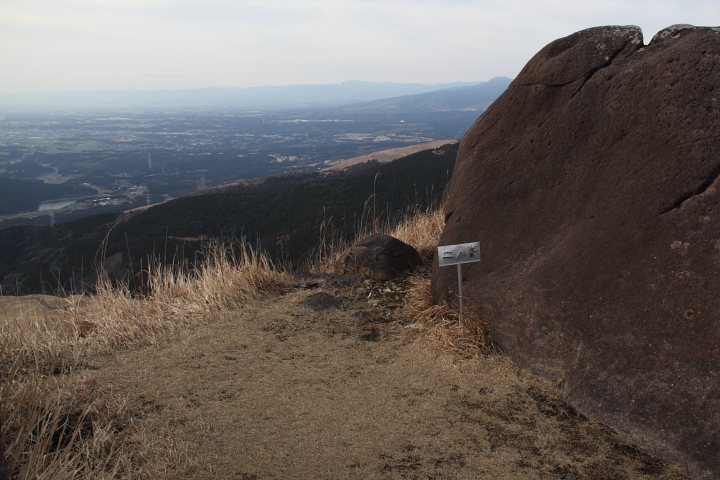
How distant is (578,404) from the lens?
10.2 feet

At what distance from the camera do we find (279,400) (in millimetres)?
3324

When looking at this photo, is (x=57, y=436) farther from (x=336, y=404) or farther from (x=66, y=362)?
(x=336, y=404)

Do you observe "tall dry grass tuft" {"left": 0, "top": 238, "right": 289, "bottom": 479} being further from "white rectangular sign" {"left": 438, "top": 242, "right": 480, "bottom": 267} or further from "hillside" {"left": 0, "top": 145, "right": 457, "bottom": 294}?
"hillside" {"left": 0, "top": 145, "right": 457, "bottom": 294}

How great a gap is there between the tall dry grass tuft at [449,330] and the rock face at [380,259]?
1292mm

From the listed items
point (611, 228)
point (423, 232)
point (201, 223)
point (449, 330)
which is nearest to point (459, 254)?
point (449, 330)

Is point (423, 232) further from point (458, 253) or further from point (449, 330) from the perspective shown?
point (458, 253)

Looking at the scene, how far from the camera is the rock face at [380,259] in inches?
242

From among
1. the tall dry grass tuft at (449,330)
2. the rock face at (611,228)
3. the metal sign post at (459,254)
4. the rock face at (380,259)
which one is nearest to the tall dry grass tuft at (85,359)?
the rock face at (380,259)

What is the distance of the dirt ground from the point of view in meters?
2.61

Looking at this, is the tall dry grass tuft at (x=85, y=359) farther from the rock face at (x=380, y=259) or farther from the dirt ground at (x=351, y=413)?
the rock face at (x=380, y=259)

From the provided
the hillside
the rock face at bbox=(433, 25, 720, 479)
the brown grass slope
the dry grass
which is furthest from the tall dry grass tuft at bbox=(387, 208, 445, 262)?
the hillside

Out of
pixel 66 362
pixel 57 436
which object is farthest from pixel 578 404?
pixel 66 362

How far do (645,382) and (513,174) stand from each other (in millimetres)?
2018

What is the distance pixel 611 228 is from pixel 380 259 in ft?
10.3
